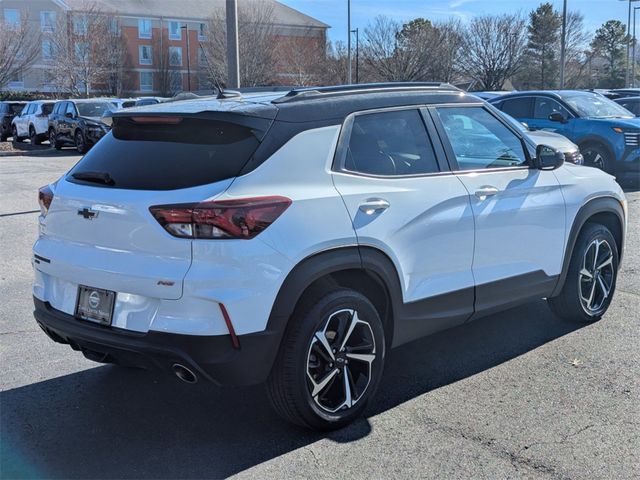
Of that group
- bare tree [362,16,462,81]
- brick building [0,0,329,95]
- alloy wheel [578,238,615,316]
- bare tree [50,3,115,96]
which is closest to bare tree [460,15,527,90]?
bare tree [362,16,462,81]

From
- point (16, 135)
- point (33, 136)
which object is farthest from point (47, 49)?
point (33, 136)

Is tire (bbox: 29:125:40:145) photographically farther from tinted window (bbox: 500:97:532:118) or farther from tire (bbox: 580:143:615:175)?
tire (bbox: 580:143:615:175)

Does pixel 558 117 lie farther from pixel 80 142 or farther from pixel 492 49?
pixel 492 49

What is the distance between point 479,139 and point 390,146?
1.00m

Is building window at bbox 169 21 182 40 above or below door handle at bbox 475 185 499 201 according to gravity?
above

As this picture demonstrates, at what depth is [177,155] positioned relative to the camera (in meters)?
3.63

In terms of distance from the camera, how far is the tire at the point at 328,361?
3553 millimetres

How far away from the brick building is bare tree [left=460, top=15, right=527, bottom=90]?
1612cm

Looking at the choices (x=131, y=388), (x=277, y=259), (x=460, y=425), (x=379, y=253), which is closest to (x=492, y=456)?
(x=460, y=425)

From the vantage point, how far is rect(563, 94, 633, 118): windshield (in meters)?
14.1

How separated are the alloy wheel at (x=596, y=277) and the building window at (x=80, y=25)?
55702mm

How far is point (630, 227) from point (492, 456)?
23.1ft

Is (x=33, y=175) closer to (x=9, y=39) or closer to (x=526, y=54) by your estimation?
(x=9, y=39)

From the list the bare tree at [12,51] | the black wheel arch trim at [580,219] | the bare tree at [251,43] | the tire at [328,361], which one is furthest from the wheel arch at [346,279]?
the bare tree at [251,43]
